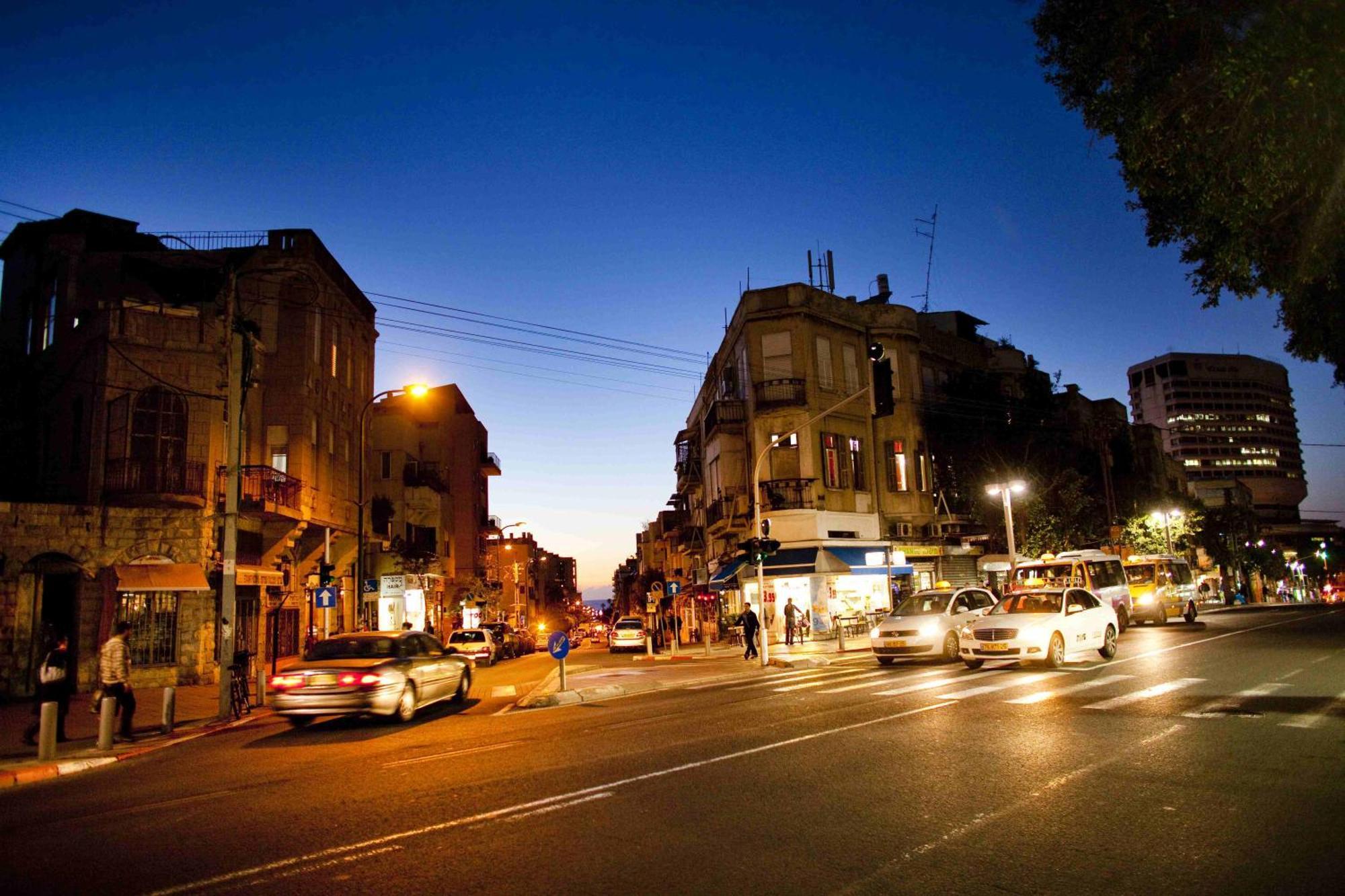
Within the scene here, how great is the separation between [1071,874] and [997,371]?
43400mm

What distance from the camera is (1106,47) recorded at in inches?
429

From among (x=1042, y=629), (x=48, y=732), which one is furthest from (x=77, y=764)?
(x=1042, y=629)

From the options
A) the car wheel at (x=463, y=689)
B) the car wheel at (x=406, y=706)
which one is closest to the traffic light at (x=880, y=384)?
the car wheel at (x=463, y=689)

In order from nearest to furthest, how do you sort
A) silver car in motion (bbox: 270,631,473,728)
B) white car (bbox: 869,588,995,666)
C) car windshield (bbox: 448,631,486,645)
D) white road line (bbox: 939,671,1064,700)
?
white road line (bbox: 939,671,1064,700), silver car in motion (bbox: 270,631,473,728), white car (bbox: 869,588,995,666), car windshield (bbox: 448,631,486,645)

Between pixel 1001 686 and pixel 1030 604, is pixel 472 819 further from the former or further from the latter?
pixel 1030 604

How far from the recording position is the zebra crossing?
1068 cm

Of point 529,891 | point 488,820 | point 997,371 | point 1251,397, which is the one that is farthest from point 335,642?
point 1251,397

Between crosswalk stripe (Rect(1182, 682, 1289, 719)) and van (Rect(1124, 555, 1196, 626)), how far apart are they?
65.7 ft

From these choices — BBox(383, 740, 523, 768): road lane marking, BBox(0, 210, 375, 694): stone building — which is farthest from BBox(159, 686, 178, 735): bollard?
BBox(383, 740, 523, 768): road lane marking

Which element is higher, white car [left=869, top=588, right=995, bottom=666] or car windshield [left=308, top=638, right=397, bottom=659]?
car windshield [left=308, top=638, right=397, bottom=659]

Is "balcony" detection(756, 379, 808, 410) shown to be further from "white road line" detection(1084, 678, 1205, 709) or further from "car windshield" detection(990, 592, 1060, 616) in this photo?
"white road line" detection(1084, 678, 1205, 709)

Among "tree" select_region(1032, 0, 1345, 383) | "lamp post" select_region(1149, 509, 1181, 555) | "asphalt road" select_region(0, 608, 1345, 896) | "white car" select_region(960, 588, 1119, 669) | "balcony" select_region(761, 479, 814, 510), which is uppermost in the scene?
"tree" select_region(1032, 0, 1345, 383)

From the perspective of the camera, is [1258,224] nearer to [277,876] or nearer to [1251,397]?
[277,876]

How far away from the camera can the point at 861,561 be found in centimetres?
3588
